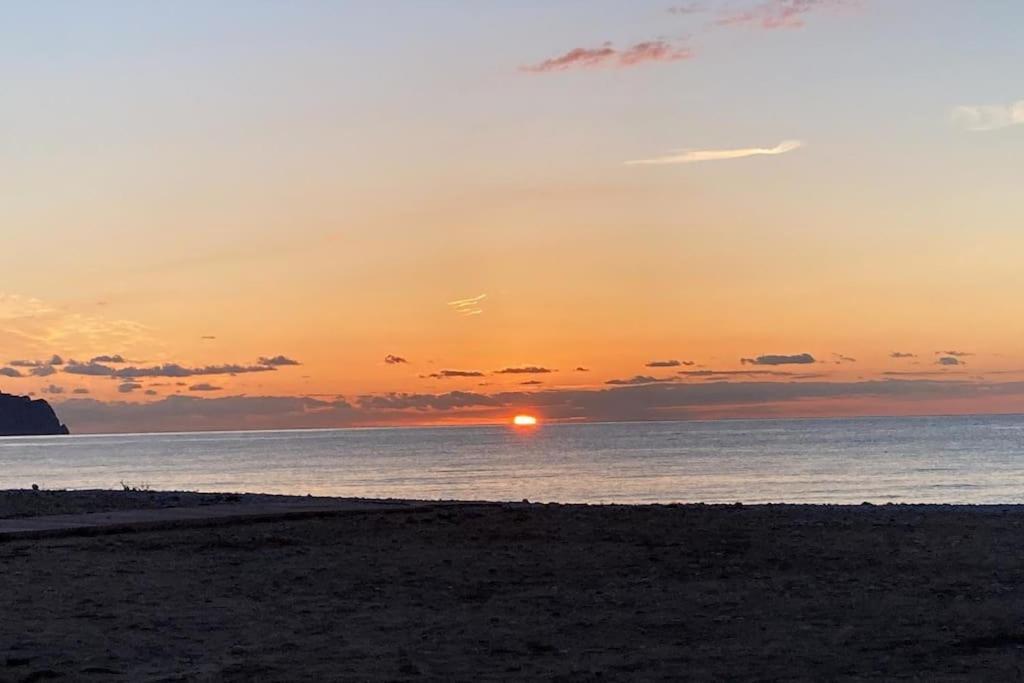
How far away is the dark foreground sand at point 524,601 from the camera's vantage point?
910cm

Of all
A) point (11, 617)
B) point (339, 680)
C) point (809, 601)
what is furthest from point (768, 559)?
point (11, 617)

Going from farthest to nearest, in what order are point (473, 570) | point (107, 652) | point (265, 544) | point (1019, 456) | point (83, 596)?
point (1019, 456) < point (265, 544) < point (473, 570) < point (83, 596) < point (107, 652)

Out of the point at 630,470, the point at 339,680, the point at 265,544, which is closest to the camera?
the point at 339,680

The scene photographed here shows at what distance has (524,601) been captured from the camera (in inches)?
465

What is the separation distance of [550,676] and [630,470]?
69258 millimetres

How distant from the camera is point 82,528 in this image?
17.3m

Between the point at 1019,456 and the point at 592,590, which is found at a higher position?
the point at 1019,456

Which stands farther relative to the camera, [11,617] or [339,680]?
[11,617]

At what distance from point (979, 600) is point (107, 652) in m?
7.45

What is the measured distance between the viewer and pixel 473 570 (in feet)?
45.1

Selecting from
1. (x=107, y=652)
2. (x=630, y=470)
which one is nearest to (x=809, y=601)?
(x=107, y=652)

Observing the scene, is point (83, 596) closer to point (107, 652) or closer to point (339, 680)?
point (107, 652)

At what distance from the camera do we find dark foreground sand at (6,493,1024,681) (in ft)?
29.9

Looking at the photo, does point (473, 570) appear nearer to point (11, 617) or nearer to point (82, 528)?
point (11, 617)
